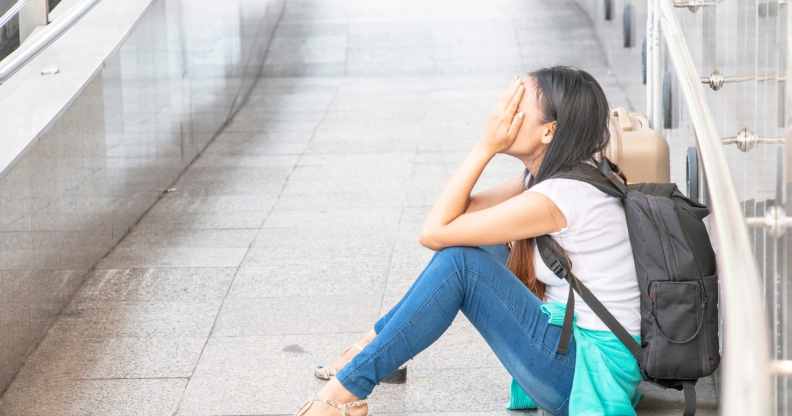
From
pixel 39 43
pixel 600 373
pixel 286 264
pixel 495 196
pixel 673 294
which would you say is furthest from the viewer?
pixel 286 264

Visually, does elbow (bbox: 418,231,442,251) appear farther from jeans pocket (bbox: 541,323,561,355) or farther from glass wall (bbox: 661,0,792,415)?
glass wall (bbox: 661,0,792,415)

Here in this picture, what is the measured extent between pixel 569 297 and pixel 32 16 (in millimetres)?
3569

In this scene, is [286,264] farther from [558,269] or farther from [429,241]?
[558,269]

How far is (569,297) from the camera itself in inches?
133

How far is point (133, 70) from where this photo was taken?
6.79 m

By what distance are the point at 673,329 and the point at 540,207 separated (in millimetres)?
471

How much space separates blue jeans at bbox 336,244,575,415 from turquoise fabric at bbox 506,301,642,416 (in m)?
0.04

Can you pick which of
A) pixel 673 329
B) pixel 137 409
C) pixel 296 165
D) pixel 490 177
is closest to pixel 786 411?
pixel 673 329

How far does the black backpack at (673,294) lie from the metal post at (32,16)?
11.5 ft

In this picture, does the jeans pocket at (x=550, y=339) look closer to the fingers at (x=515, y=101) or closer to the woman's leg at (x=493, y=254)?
the woman's leg at (x=493, y=254)

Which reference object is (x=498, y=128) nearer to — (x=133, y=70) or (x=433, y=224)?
(x=433, y=224)

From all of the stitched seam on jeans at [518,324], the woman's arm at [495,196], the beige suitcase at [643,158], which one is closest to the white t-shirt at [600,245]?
the stitched seam on jeans at [518,324]

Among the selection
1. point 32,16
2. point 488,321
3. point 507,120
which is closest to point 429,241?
point 488,321

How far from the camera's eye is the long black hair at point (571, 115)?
11.3ft
